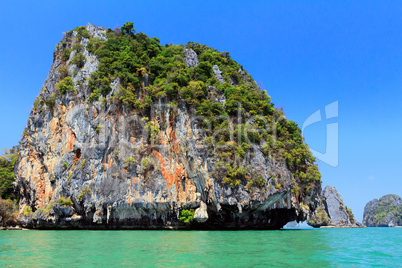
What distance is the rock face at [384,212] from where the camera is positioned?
9431 centimetres

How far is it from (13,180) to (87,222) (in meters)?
16.3

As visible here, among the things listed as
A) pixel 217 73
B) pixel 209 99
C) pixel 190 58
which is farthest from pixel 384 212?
pixel 209 99

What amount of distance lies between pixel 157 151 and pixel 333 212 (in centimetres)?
5593

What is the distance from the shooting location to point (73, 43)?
3603 cm

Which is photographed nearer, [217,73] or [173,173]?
[173,173]

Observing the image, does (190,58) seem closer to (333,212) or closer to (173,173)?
Answer: (173,173)

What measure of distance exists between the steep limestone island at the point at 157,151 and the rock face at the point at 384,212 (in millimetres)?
81245

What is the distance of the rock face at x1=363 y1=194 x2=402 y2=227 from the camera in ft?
309

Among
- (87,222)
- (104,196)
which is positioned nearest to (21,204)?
(87,222)

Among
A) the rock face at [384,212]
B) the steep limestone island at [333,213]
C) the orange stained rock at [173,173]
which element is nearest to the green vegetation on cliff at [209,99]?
the orange stained rock at [173,173]

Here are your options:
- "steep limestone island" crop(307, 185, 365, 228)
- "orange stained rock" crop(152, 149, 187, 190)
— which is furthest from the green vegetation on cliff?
"steep limestone island" crop(307, 185, 365, 228)

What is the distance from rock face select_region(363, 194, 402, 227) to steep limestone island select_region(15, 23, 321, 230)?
81.2 metres

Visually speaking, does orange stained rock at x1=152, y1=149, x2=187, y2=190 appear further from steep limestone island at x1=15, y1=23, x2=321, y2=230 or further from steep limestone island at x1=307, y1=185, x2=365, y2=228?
steep limestone island at x1=307, y1=185, x2=365, y2=228

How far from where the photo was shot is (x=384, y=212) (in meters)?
98.8
